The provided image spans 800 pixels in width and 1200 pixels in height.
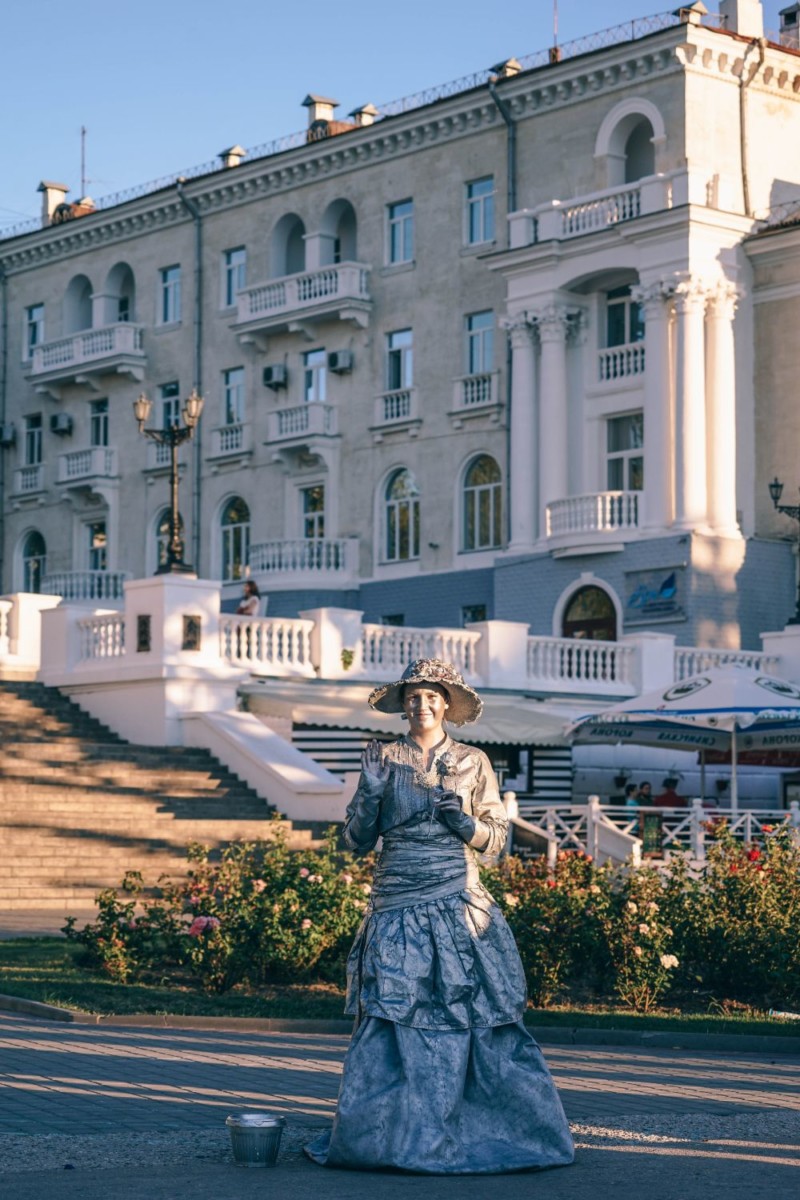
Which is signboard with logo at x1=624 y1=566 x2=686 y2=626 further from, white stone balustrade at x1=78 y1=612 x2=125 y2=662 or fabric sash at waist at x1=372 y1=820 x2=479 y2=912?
fabric sash at waist at x1=372 y1=820 x2=479 y2=912

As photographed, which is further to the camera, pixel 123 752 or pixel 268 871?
pixel 123 752

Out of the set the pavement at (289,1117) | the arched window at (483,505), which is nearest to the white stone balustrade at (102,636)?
the arched window at (483,505)

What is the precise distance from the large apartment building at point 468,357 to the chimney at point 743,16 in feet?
0.27

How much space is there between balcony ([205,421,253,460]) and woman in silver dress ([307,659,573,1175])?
42.3 m

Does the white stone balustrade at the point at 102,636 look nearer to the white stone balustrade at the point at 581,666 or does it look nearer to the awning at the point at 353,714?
the awning at the point at 353,714

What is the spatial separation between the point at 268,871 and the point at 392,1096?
7.32 metres

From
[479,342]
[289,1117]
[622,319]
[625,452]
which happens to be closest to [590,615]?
[625,452]

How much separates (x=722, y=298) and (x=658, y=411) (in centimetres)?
249

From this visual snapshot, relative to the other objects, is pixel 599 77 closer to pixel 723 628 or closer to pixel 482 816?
pixel 723 628

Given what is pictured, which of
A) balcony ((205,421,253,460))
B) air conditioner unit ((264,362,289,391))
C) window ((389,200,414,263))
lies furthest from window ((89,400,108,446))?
window ((389,200,414,263))

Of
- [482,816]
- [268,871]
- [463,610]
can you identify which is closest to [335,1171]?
[482,816]

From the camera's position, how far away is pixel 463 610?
150 feet

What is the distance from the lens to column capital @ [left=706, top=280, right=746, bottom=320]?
4156cm

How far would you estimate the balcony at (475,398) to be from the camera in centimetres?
4555
